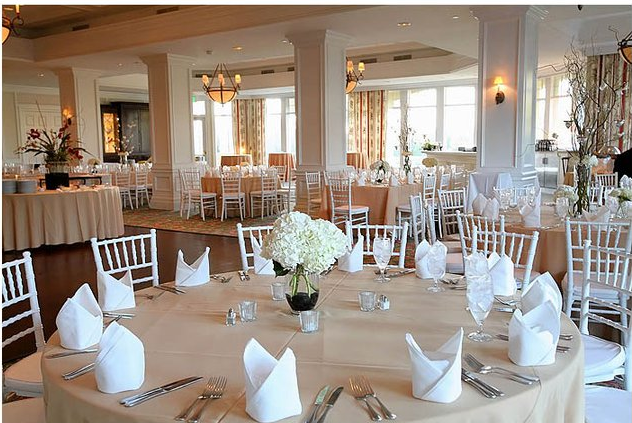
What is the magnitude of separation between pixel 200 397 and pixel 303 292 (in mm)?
751

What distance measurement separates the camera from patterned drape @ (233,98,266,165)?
2017 cm

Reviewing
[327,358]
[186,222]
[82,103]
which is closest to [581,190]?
[327,358]

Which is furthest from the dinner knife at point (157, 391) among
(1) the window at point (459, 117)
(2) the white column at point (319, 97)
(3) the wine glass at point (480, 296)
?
(1) the window at point (459, 117)

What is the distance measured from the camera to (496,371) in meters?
1.72

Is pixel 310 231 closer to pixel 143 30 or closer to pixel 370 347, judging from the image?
pixel 370 347

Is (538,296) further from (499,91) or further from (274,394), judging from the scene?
(499,91)

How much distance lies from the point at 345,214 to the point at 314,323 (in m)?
6.16

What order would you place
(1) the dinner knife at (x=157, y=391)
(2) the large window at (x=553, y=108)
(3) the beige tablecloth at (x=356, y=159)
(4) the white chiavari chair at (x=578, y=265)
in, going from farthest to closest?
1. (3) the beige tablecloth at (x=356, y=159)
2. (2) the large window at (x=553, y=108)
3. (4) the white chiavari chair at (x=578, y=265)
4. (1) the dinner knife at (x=157, y=391)

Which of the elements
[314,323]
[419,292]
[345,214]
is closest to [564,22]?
[345,214]

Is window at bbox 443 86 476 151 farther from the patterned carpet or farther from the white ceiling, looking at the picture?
the patterned carpet

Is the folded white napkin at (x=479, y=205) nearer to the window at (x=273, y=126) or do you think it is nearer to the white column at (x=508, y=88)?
the white column at (x=508, y=88)

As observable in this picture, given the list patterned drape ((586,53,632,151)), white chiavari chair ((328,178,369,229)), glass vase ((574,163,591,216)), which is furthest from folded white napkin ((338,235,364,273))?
patterned drape ((586,53,632,151))

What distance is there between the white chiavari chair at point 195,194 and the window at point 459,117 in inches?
357

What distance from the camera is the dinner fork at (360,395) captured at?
1454mm
